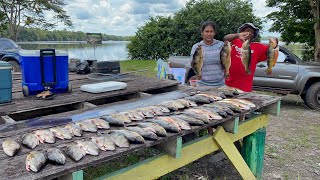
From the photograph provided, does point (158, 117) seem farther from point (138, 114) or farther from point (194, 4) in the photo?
point (194, 4)

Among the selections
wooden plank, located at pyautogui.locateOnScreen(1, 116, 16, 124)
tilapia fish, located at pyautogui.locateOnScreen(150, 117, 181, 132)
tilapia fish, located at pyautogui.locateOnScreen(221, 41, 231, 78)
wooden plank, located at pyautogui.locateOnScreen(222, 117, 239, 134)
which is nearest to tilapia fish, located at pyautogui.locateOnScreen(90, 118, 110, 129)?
tilapia fish, located at pyautogui.locateOnScreen(150, 117, 181, 132)

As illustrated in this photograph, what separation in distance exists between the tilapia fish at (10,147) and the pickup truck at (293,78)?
6.30 metres

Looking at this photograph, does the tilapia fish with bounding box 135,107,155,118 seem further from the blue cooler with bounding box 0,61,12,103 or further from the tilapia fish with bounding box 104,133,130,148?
the blue cooler with bounding box 0,61,12,103

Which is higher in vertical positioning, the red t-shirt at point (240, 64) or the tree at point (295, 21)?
the tree at point (295, 21)

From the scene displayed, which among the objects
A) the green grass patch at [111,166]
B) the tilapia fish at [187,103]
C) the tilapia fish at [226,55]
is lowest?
the green grass patch at [111,166]

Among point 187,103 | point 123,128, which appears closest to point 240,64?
point 187,103

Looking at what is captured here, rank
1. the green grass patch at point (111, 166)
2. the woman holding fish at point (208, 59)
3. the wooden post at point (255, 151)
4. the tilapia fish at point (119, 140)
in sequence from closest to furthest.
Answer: the tilapia fish at point (119, 140) → the wooden post at point (255, 151) → the green grass patch at point (111, 166) → the woman holding fish at point (208, 59)

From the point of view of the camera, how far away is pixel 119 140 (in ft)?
6.81

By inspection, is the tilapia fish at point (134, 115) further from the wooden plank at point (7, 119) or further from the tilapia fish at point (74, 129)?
the wooden plank at point (7, 119)

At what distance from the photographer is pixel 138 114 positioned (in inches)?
105

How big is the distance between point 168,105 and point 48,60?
1.43 metres

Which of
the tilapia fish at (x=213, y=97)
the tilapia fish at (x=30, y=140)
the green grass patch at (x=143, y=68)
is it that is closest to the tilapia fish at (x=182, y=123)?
the tilapia fish at (x=213, y=97)

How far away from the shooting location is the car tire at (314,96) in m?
7.73

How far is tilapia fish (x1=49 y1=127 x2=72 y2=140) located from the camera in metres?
2.16
